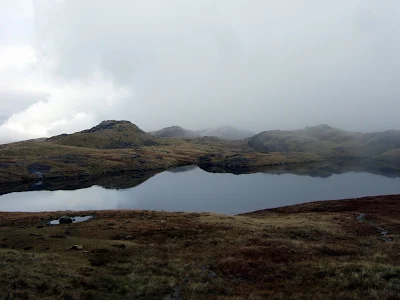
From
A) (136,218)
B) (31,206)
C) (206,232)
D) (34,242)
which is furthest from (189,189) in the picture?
(34,242)

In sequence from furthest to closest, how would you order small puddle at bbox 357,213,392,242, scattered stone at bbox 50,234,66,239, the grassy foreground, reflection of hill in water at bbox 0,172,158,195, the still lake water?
reflection of hill in water at bbox 0,172,158,195 < the still lake water < small puddle at bbox 357,213,392,242 < scattered stone at bbox 50,234,66,239 < the grassy foreground

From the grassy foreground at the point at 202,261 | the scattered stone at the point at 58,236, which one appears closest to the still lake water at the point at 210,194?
the grassy foreground at the point at 202,261

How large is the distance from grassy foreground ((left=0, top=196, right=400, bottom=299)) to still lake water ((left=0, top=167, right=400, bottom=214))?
2040 inches

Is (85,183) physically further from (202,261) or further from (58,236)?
(202,261)

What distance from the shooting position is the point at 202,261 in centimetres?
3397

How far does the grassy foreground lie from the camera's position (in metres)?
23.8

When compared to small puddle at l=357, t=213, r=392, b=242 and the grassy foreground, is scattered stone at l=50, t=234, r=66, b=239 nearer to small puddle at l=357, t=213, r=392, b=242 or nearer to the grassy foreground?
the grassy foreground


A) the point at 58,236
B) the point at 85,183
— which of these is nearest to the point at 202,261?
the point at 58,236

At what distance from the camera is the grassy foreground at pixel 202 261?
23828 mm

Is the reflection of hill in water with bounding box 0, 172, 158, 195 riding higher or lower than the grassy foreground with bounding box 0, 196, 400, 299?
higher

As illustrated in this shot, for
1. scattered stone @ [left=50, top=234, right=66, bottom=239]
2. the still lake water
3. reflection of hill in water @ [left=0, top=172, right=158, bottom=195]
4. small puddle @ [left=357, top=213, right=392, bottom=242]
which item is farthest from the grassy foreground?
reflection of hill in water @ [left=0, top=172, right=158, bottom=195]

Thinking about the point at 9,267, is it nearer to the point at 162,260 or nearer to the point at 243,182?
the point at 162,260

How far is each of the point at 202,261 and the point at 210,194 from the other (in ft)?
329

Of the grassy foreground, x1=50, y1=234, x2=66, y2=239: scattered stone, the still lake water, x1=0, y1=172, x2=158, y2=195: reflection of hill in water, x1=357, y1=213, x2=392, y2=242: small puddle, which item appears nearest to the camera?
the grassy foreground
